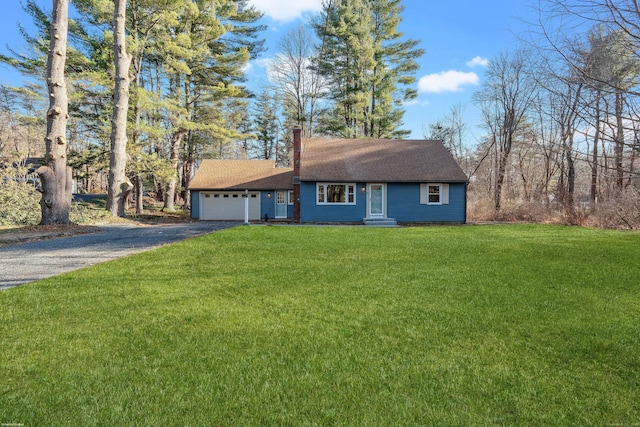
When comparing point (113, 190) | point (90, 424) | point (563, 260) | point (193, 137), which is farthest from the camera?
point (193, 137)

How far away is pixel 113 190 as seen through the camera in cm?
1525

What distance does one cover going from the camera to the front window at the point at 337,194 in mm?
16594

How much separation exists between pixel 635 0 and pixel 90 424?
5534 mm

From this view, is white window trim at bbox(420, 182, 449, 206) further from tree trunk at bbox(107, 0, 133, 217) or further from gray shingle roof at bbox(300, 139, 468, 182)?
tree trunk at bbox(107, 0, 133, 217)

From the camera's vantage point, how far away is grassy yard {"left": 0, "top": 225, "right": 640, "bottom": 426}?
2.06 m

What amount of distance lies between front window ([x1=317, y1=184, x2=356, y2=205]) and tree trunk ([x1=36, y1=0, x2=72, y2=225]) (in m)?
10.2

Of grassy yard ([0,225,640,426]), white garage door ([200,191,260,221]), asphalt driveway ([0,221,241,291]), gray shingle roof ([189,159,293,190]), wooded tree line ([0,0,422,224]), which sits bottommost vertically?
grassy yard ([0,225,640,426])

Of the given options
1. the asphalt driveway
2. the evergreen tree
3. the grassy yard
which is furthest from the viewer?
the evergreen tree

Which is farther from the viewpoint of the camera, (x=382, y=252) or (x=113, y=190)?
(x=113, y=190)

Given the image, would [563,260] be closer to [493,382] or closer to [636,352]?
[636,352]

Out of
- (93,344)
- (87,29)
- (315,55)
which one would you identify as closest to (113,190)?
(87,29)

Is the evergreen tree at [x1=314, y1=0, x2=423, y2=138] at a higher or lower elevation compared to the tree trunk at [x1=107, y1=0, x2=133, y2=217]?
higher

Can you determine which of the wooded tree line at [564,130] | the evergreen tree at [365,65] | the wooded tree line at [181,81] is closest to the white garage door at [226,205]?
the wooded tree line at [181,81]

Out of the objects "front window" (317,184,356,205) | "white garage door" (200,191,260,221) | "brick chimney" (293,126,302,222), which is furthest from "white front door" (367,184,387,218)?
"white garage door" (200,191,260,221)
